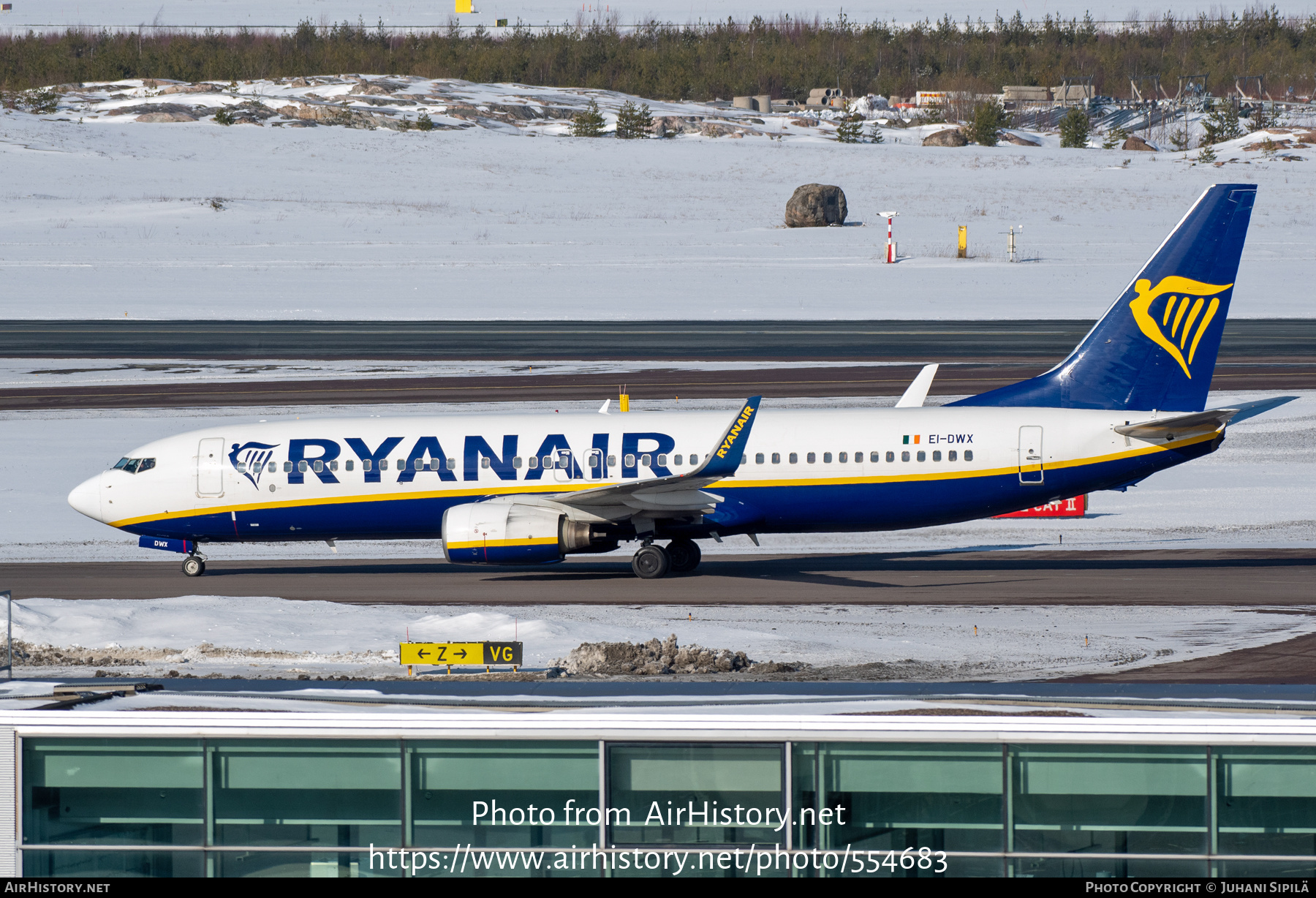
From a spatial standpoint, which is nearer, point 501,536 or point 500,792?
point 500,792

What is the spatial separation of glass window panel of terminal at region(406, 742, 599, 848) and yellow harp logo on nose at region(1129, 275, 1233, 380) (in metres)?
26.0

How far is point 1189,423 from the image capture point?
104ft

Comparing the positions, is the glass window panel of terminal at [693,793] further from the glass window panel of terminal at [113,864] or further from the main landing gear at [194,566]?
the main landing gear at [194,566]

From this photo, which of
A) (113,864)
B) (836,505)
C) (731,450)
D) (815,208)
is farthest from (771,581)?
(815,208)

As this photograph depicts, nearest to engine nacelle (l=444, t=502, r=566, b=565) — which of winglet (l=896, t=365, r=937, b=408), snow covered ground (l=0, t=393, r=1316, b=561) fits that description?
snow covered ground (l=0, t=393, r=1316, b=561)

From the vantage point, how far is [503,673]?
23469 millimetres

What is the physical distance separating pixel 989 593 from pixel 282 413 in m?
28.6

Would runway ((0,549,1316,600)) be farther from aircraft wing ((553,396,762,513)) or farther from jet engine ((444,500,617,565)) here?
aircraft wing ((553,396,762,513))

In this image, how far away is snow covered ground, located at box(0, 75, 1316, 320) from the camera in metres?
82.6

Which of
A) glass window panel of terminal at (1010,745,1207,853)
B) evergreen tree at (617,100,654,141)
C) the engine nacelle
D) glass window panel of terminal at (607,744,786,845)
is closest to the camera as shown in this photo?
glass window panel of terminal at (1010,745,1207,853)

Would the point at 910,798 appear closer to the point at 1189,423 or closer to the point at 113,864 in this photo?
the point at 113,864

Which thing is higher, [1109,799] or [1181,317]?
[1181,317]

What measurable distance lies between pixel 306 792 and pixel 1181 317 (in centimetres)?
2735

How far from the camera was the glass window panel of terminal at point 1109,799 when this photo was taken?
34.6 ft
